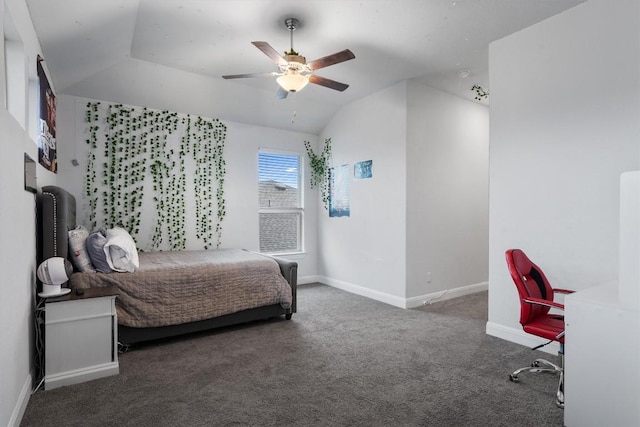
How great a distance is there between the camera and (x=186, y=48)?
11.6 feet

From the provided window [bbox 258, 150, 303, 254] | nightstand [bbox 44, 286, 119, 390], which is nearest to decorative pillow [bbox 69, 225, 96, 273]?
nightstand [bbox 44, 286, 119, 390]

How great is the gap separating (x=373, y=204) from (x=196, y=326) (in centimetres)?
267

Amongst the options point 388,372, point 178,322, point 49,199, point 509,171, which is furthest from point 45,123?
point 509,171

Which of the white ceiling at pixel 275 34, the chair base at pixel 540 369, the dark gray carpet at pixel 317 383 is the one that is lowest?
the dark gray carpet at pixel 317 383

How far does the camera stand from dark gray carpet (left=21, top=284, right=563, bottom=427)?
207 cm

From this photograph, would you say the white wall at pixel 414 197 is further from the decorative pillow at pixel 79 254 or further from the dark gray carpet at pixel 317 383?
the decorative pillow at pixel 79 254

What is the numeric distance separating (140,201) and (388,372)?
3.60m

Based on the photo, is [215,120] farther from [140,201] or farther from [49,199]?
[49,199]

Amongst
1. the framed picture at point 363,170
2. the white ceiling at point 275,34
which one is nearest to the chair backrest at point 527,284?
the white ceiling at point 275,34

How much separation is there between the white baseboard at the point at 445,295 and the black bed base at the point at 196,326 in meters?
1.57

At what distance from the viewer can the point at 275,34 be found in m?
3.24

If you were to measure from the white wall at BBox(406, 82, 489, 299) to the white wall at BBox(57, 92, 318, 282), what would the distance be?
1994mm

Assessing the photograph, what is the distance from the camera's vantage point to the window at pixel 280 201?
5578 millimetres

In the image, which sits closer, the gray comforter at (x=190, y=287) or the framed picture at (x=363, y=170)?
the gray comforter at (x=190, y=287)
